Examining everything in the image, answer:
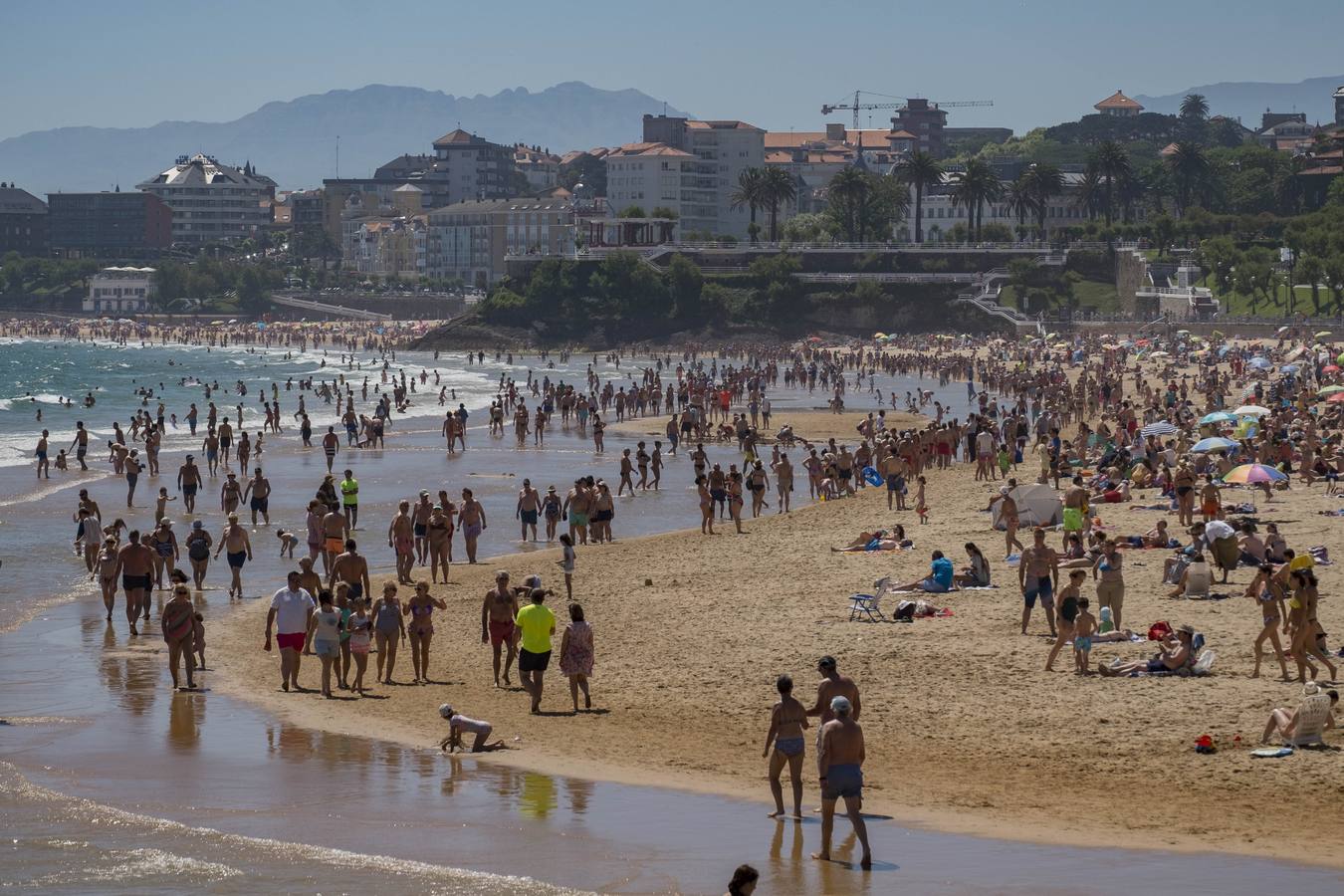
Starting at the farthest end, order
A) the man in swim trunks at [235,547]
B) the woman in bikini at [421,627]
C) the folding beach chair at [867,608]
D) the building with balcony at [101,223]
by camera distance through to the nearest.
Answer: the building with balcony at [101,223], the man in swim trunks at [235,547], the folding beach chair at [867,608], the woman in bikini at [421,627]

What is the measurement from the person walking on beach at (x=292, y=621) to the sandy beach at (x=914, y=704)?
293 mm

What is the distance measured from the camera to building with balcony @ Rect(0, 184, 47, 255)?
639 ft

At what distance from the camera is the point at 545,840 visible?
10805mm

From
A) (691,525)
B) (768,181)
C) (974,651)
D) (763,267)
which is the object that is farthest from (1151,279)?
(974,651)

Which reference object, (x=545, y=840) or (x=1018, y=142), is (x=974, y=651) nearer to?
(x=545, y=840)

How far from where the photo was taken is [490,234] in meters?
164

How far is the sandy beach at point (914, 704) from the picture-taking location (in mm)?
11375

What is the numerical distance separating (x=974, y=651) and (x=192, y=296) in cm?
15901

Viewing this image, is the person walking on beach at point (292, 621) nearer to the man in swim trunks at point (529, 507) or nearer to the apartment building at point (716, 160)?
the man in swim trunks at point (529, 507)

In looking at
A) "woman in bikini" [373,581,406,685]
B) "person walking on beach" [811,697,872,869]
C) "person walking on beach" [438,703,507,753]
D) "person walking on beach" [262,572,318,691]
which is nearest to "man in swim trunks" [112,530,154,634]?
"person walking on beach" [262,572,318,691]

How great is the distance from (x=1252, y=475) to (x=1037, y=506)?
359cm

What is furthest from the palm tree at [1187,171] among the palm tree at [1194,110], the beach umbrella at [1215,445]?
the beach umbrella at [1215,445]

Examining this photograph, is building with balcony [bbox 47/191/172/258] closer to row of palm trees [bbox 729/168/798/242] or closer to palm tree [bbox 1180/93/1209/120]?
row of palm trees [bbox 729/168/798/242]

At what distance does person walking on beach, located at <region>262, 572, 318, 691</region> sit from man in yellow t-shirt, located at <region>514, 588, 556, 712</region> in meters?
2.16
